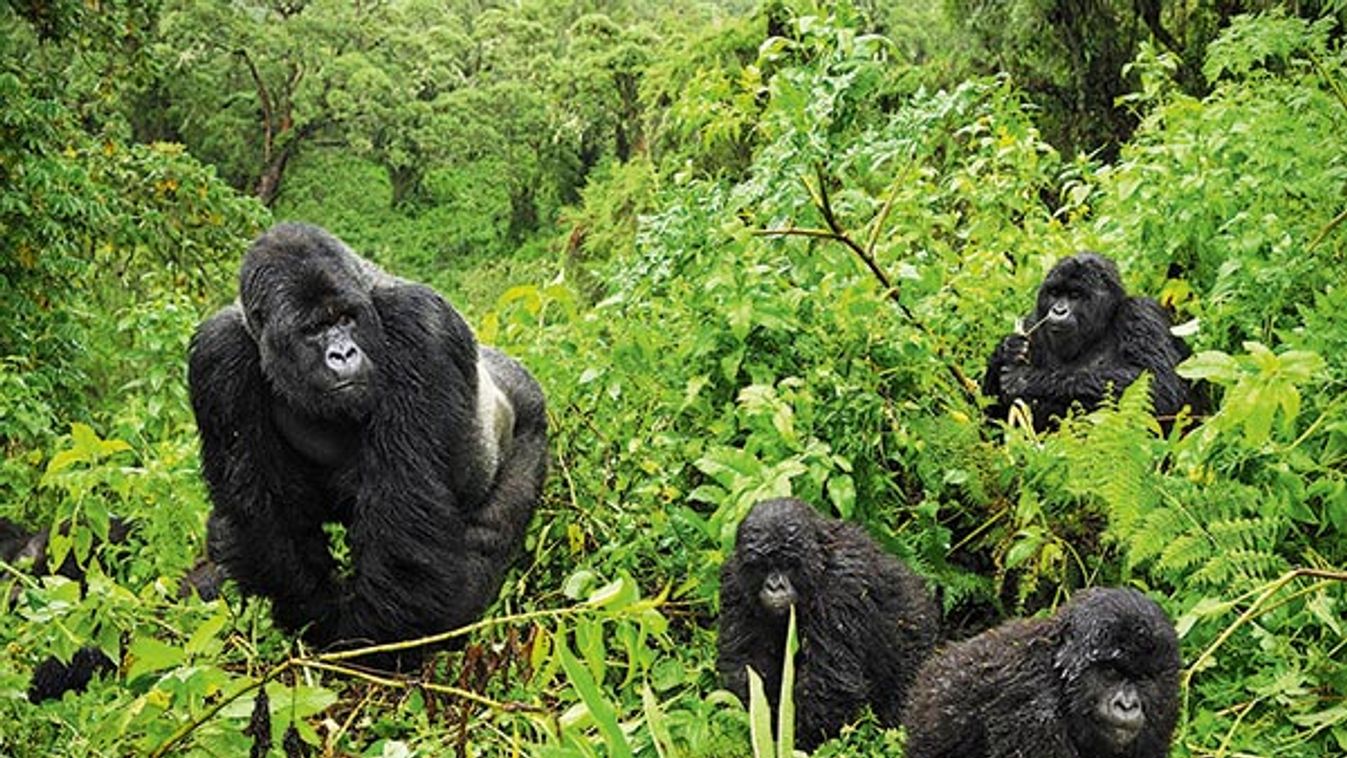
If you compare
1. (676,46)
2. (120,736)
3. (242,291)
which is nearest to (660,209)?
(242,291)

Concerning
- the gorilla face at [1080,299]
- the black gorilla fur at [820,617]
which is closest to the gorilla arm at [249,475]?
the black gorilla fur at [820,617]

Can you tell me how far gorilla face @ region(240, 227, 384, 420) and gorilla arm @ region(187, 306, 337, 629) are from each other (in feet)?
0.30

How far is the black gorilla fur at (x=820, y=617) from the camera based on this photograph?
335 centimetres

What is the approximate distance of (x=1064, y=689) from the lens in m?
2.85

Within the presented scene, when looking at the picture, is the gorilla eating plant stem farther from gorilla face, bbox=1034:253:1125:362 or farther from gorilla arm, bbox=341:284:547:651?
gorilla arm, bbox=341:284:547:651

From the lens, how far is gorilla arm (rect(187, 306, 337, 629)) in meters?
3.43

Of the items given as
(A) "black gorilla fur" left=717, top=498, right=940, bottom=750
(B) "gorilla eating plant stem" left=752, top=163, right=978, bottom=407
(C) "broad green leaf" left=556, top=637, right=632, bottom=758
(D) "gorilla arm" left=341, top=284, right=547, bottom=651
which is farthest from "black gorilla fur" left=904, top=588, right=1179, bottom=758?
(C) "broad green leaf" left=556, top=637, right=632, bottom=758

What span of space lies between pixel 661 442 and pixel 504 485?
42cm

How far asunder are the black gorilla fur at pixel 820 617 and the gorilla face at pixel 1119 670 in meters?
0.66

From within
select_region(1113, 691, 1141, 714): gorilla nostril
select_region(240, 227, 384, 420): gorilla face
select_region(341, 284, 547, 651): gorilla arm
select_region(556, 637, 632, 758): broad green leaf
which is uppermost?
select_region(556, 637, 632, 758): broad green leaf

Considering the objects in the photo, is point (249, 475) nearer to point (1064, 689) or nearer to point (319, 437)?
point (319, 437)

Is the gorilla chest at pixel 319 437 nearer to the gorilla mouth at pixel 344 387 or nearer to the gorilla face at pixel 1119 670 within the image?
the gorilla mouth at pixel 344 387

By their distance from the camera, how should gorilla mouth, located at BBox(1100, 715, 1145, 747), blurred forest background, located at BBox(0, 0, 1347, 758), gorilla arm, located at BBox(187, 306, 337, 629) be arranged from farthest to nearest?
gorilla arm, located at BBox(187, 306, 337, 629) → gorilla mouth, located at BBox(1100, 715, 1145, 747) → blurred forest background, located at BBox(0, 0, 1347, 758)

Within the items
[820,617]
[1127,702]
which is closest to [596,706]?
[1127,702]
